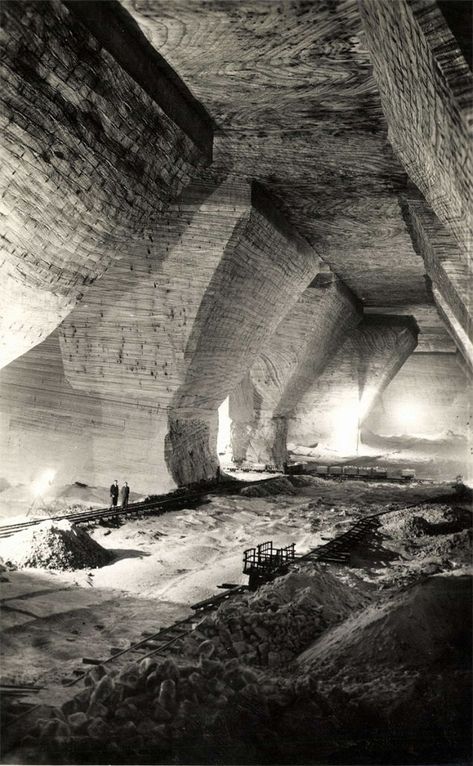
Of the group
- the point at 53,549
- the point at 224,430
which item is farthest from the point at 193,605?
the point at 224,430

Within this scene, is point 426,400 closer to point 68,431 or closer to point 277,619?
point 68,431

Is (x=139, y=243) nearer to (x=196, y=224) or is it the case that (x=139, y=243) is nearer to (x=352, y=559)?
(x=196, y=224)

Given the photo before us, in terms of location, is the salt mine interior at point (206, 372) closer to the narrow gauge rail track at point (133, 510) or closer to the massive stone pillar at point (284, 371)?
the narrow gauge rail track at point (133, 510)

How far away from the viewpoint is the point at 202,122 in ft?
25.6

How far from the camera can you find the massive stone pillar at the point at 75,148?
215 inches

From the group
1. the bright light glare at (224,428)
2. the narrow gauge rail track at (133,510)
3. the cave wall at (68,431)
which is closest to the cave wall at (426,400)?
the bright light glare at (224,428)

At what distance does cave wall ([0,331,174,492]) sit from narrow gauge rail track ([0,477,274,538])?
2.02 feet

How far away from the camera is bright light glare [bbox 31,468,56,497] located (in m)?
12.2

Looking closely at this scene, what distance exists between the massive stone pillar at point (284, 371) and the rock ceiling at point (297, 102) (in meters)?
4.14

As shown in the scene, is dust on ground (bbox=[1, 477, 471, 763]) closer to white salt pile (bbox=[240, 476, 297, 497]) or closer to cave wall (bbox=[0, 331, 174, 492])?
cave wall (bbox=[0, 331, 174, 492])

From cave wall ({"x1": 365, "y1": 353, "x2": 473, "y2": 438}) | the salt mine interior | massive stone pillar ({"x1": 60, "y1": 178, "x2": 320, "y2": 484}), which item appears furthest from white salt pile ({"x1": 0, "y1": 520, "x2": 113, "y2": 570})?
cave wall ({"x1": 365, "y1": 353, "x2": 473, "y2": 438})

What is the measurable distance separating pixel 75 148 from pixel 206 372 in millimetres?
6007

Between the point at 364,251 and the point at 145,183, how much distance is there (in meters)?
7.15

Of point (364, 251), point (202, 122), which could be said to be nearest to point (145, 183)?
point (202, 122)
